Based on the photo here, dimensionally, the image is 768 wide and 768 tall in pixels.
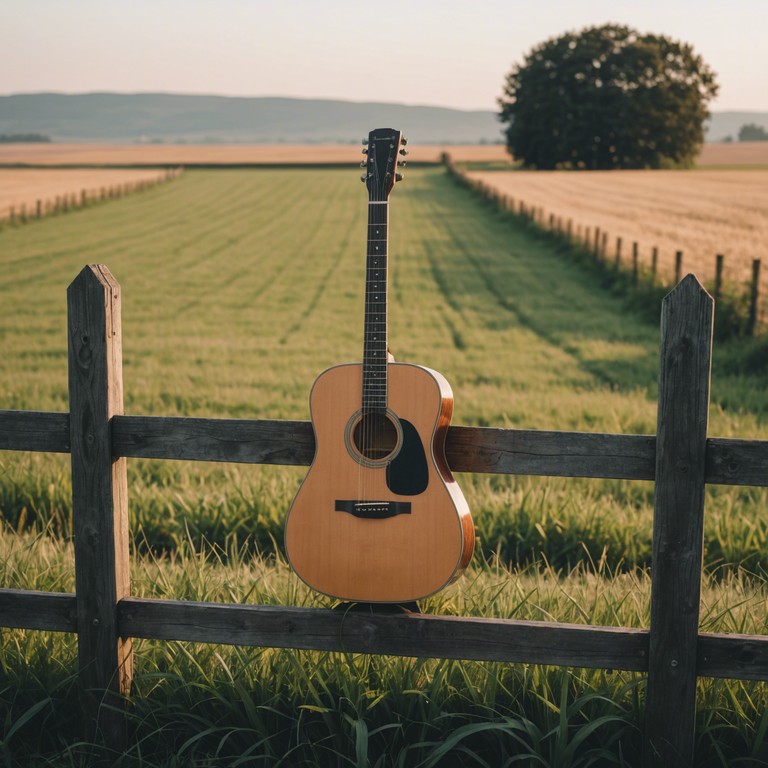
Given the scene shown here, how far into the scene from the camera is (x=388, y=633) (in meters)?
3.35

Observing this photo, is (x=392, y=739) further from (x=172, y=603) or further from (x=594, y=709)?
(x=172, y=603)

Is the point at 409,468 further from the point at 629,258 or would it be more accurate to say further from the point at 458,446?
the point at 629,258

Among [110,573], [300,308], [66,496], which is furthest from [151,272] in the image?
[110,573]

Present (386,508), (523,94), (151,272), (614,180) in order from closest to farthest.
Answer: (386,508) < (151,272) < (614,180) < (523,94)

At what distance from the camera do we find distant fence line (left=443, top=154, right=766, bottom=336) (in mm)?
13878

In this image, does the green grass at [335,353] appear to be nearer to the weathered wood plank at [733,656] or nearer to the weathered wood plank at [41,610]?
the weathered wood plank at [41,610]

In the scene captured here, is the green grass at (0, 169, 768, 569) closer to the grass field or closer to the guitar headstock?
the grass field

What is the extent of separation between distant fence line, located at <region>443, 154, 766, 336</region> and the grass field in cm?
72

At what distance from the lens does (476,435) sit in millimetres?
3346

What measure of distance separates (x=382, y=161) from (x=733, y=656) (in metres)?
2.11

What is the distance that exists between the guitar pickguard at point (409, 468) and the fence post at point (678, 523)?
0.78m

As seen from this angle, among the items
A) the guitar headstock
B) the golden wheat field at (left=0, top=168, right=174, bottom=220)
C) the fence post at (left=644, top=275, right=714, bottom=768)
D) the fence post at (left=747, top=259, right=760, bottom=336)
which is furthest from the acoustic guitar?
the golden wheat field at (left=0, top=168, right=174, bottom=220)

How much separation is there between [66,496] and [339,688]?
141 inches

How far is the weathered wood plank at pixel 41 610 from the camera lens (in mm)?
3531
